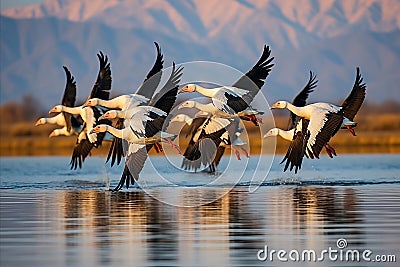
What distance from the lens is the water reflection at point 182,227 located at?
1492 centimetres

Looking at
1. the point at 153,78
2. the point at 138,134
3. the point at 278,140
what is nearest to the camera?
the point at 138,134

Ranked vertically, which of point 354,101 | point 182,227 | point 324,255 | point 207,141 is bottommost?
point 324,255

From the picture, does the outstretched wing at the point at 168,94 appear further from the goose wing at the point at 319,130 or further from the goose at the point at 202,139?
the goose wing at the point at 319,130

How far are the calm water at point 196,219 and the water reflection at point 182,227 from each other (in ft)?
0.05

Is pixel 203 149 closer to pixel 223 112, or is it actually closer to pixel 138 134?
pixel 223 112

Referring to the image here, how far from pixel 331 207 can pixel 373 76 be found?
172 metres

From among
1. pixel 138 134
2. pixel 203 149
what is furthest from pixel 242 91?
pixel 203 149

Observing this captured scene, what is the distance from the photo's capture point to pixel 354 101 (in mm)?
27453

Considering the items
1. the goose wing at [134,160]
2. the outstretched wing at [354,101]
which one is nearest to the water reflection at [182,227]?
the goose wing at [134,160]

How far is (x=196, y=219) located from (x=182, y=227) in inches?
50.0

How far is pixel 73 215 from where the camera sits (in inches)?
784

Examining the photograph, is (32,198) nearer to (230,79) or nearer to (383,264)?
(230,79)

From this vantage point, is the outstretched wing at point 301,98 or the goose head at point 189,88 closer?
the goose head at point 189,88

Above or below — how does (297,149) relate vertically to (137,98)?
below
